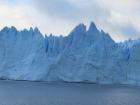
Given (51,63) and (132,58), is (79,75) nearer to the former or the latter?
(51,63)

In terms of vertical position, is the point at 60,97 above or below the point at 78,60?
below

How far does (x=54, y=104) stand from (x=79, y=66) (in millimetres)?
22857

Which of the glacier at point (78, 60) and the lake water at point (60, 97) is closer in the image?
the lake water at point (60, 97)

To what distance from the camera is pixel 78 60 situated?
175 ft

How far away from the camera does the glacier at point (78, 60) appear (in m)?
53.0

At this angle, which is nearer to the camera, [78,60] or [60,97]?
[60,97]

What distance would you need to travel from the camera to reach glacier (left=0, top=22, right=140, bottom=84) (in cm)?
5300

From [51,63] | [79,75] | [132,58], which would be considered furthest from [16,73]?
[132,58]

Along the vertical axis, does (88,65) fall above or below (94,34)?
below

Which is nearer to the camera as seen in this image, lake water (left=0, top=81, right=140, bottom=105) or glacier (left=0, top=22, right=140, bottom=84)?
lake water (left=0, top=81, right=140, bottom=105)

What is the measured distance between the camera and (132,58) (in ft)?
178

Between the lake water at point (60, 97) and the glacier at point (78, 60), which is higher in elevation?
the glacier at point (78, 60)

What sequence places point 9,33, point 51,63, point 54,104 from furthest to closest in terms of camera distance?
point 9,33 < point 51,63 < point 54,104

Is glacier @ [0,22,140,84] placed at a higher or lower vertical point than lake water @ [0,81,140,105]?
higher
